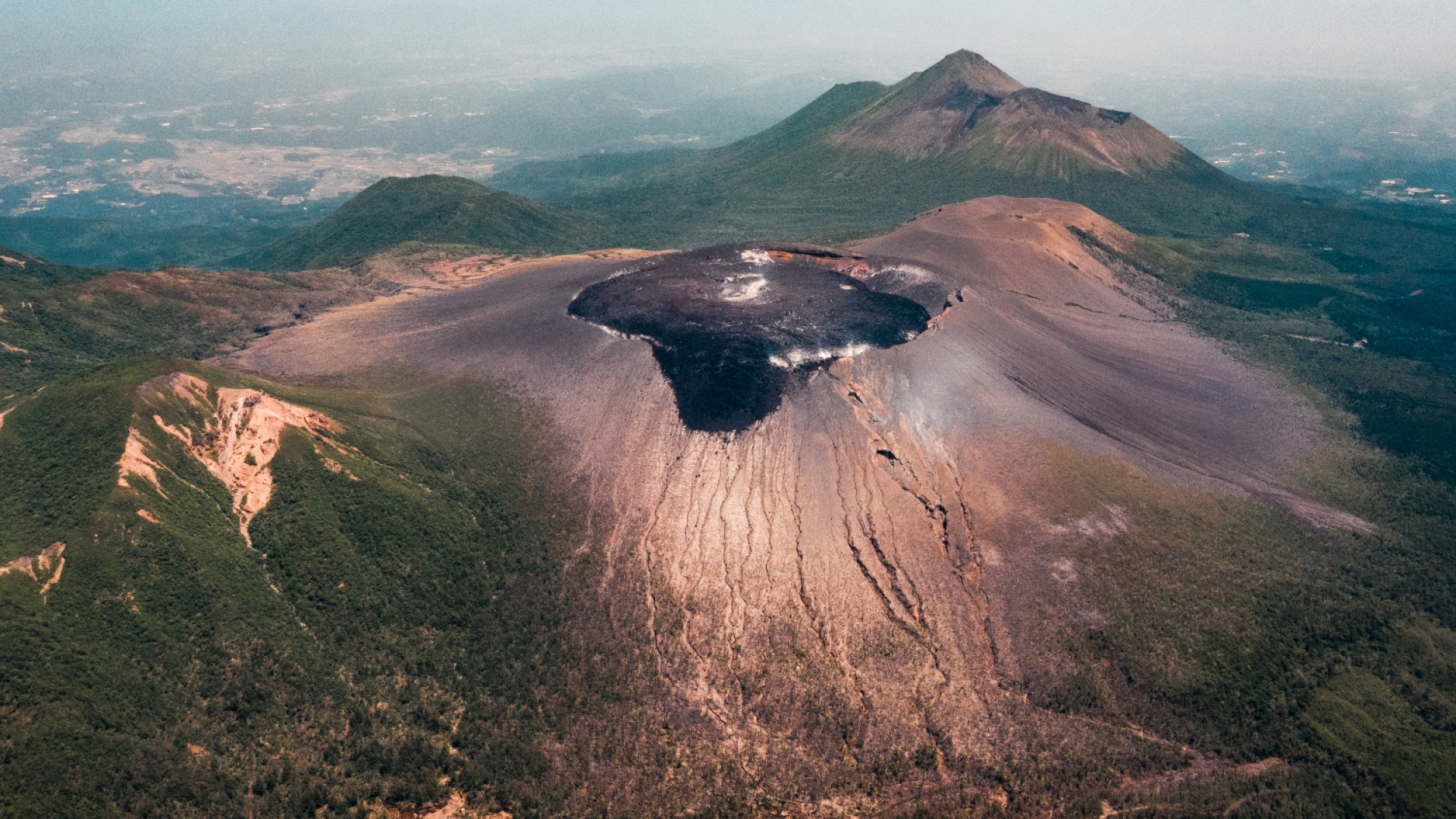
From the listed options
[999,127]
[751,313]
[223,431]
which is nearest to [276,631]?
[223,431]

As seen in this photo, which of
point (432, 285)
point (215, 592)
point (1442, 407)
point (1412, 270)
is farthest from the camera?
point (1412, 270)

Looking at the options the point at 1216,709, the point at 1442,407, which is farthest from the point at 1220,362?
the point at 1216,709

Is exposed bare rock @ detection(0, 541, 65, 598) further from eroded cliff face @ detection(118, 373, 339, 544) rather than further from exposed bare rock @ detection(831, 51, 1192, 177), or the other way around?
exposed bare rock @ detection(831, 51, 1192, 177)

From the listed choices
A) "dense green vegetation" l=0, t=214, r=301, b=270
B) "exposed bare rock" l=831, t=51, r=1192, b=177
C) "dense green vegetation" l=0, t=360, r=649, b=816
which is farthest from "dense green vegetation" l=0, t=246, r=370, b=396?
"exposed bare rock" l=831, t=51, r=1192, b=177

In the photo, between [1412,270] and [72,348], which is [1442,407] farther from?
[72,348]

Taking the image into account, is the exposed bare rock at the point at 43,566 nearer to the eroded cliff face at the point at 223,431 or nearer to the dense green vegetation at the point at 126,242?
the eroded cliff face at the point at 223,431

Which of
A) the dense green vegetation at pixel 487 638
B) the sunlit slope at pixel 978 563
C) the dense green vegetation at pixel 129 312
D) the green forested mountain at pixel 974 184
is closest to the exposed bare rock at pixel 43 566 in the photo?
the dense green vegetation at pixel 487 638

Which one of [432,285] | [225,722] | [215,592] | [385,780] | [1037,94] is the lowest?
[385,780]
